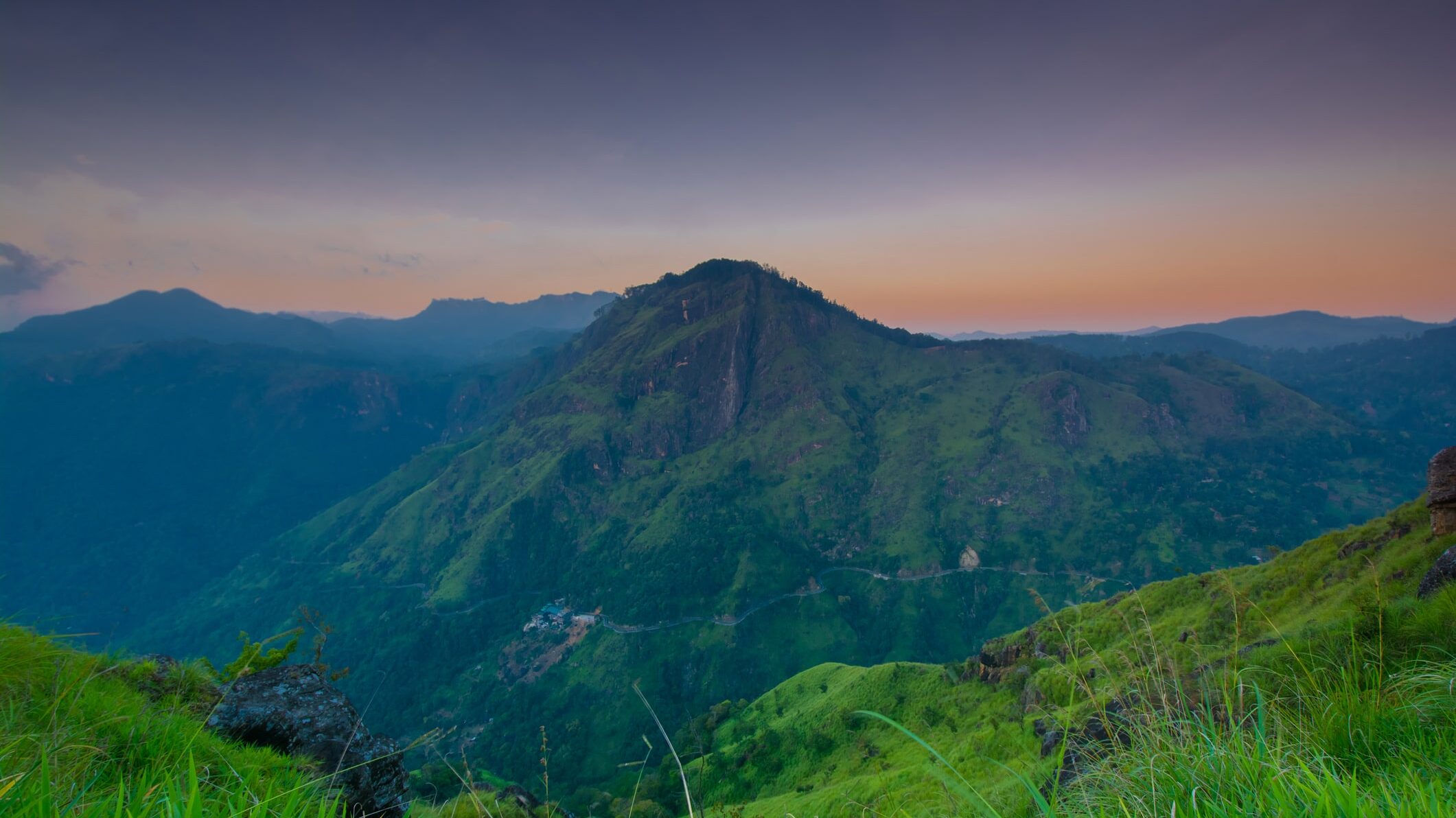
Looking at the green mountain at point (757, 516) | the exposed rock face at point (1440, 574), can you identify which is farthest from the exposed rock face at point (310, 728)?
the green mountain at point (757, 516)

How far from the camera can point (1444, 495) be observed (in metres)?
10.9

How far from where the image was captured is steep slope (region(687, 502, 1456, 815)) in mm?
2756

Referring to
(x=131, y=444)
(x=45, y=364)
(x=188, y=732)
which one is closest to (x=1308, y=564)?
(x=188, y=732)

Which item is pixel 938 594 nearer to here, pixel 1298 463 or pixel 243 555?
pixel 1298 463

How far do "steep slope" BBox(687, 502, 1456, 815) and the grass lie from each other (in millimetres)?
1916

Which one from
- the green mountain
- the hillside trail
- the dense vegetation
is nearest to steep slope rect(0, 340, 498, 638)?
the green mountain

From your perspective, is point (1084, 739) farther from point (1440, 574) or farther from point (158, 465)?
point (158, 465)

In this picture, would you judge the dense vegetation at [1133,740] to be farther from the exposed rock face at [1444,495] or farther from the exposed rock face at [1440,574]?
the exposed rock face at [1440,574]

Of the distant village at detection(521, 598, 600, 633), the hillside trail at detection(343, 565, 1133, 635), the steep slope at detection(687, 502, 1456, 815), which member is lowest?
the distant village at detection(521, 598, 600, 633)

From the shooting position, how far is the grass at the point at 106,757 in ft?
5.86

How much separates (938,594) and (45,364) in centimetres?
28553

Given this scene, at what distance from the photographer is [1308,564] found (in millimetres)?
18094

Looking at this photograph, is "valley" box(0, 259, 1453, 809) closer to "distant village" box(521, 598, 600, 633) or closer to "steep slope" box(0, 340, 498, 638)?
"distant village" box(521, 598, 600, 633)

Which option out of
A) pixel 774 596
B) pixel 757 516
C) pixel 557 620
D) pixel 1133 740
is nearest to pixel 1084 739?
pixel 1133 740
